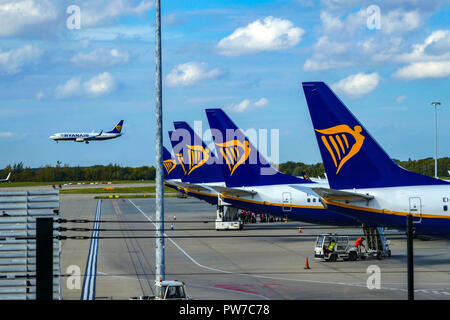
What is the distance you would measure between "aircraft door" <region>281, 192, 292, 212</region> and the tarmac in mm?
3023

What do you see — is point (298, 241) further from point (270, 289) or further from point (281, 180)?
point (270, 289)

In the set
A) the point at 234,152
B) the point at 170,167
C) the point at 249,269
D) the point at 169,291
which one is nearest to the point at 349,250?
the point at 249,269

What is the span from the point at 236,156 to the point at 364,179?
19.7 meters

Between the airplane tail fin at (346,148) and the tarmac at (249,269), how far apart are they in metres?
4.52

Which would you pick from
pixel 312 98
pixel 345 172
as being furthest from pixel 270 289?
pixel 312 98

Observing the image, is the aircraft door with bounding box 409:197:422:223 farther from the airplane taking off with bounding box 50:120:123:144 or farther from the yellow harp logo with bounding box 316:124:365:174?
the airplane taking off with bounding box 50:120:123:144

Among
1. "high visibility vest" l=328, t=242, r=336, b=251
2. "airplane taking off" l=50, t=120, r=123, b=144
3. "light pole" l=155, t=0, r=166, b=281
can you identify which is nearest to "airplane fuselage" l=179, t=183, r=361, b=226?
"high visibility vest" l=328, t=242, r=336, b=251

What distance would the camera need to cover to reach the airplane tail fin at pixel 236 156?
52.6m

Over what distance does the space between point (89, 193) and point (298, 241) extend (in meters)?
119

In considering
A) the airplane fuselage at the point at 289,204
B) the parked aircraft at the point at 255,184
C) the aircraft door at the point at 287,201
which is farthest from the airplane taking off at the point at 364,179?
the aircraft door at the point at 287,201

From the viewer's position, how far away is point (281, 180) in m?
51.6

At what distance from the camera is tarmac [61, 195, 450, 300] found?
29.8 metres

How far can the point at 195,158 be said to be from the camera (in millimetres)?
76438

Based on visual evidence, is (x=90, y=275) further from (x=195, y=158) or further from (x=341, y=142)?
(x=195, y=158)
